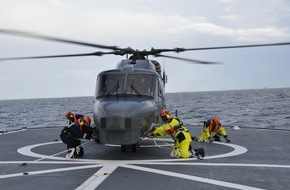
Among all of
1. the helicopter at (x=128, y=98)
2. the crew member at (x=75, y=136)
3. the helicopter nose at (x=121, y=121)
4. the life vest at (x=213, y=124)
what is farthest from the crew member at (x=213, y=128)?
the crew member at (x=75, y=136)

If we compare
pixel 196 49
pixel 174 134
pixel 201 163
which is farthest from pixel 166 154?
pixel 196 49

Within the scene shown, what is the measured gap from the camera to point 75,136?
14.0m

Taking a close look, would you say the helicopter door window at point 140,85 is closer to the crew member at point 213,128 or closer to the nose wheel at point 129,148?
the nose wheel at point 129,148

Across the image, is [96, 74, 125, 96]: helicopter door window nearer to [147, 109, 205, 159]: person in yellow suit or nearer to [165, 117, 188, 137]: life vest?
[147, 109, 205, 159]: person in yellow suit

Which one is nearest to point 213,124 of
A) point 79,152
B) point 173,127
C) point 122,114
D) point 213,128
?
point 213,128

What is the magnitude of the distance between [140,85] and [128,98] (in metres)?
0.98

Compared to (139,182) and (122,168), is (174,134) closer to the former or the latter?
(122,168)

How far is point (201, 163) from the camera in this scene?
492 inches

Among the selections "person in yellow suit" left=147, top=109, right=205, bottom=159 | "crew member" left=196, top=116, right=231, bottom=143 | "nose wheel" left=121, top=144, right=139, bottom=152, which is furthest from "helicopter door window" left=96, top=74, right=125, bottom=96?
"crew member" left=196, top=116, right=231, bottom=143

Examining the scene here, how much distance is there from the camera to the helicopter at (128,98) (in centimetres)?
1284

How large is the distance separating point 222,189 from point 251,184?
0.88m

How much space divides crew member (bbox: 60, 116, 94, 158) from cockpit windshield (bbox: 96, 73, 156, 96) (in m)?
1.38

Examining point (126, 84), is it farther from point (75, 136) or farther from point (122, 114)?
point (75, 136)

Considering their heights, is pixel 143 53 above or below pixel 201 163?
above
